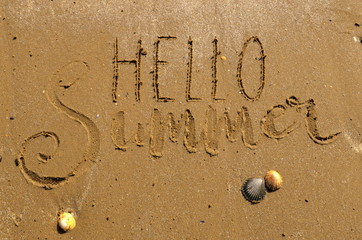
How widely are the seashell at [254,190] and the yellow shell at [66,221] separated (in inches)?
61.0

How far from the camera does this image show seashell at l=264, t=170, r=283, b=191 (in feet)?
9.01

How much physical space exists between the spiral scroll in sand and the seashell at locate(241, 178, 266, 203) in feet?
4.63

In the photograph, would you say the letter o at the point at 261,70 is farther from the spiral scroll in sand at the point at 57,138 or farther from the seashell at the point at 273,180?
the spiral scroll in sand at the point at 57,138

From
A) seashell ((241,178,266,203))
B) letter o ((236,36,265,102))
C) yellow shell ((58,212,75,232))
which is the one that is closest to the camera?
yellow shell ((58,212,75,232))

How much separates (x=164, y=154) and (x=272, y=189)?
3.43 ft

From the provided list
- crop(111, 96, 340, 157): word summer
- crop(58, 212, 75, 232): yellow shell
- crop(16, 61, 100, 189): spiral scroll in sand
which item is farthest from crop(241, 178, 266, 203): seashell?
crop(58, 212, 75, 232): yellow shell

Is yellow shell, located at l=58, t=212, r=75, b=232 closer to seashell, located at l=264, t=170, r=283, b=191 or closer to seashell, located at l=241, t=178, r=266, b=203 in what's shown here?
seashell, located at l=241, t=178, r=266, b=203

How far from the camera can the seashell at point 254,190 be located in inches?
107

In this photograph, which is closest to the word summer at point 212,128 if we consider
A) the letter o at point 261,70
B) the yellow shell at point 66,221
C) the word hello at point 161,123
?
the word hello at point 161,123

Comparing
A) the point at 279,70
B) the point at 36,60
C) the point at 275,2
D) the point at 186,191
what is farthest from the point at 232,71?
the point at 36,60

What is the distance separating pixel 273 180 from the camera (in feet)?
9.00

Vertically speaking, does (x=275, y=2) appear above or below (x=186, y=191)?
above

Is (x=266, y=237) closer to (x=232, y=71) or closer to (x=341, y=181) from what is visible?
(x=341, y=181)

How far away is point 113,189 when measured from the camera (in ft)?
9.02
